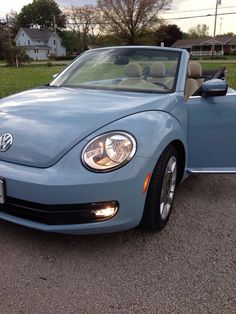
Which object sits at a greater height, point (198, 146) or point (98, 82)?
point (98, 82)

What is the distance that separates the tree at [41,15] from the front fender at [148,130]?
291ft

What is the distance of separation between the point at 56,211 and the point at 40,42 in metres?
84.3

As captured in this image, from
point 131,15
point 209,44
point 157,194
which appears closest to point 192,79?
point 157,194

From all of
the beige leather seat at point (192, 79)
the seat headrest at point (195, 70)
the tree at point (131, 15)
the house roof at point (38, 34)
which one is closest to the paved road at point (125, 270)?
the beige leather seat at point (192, 79)

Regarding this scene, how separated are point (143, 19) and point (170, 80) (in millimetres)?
52848

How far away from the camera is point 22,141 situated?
8.00ft

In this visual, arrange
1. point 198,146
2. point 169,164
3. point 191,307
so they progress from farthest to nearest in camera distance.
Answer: point 198,146, point 169,164, point 191,307

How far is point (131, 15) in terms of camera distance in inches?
2046

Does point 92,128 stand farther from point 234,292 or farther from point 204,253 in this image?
point 234,292

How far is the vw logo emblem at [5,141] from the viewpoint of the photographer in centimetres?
245

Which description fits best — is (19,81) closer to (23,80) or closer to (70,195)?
(23,80)

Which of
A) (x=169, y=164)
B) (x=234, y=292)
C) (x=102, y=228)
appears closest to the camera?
(x=234, y=292)

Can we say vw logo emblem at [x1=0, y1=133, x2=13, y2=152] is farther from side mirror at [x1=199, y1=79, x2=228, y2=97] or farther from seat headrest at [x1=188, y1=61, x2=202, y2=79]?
seat headrest at [x1=188, y1=61, x2=202, y2=79]

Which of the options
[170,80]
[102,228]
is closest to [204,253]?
[102,228]
